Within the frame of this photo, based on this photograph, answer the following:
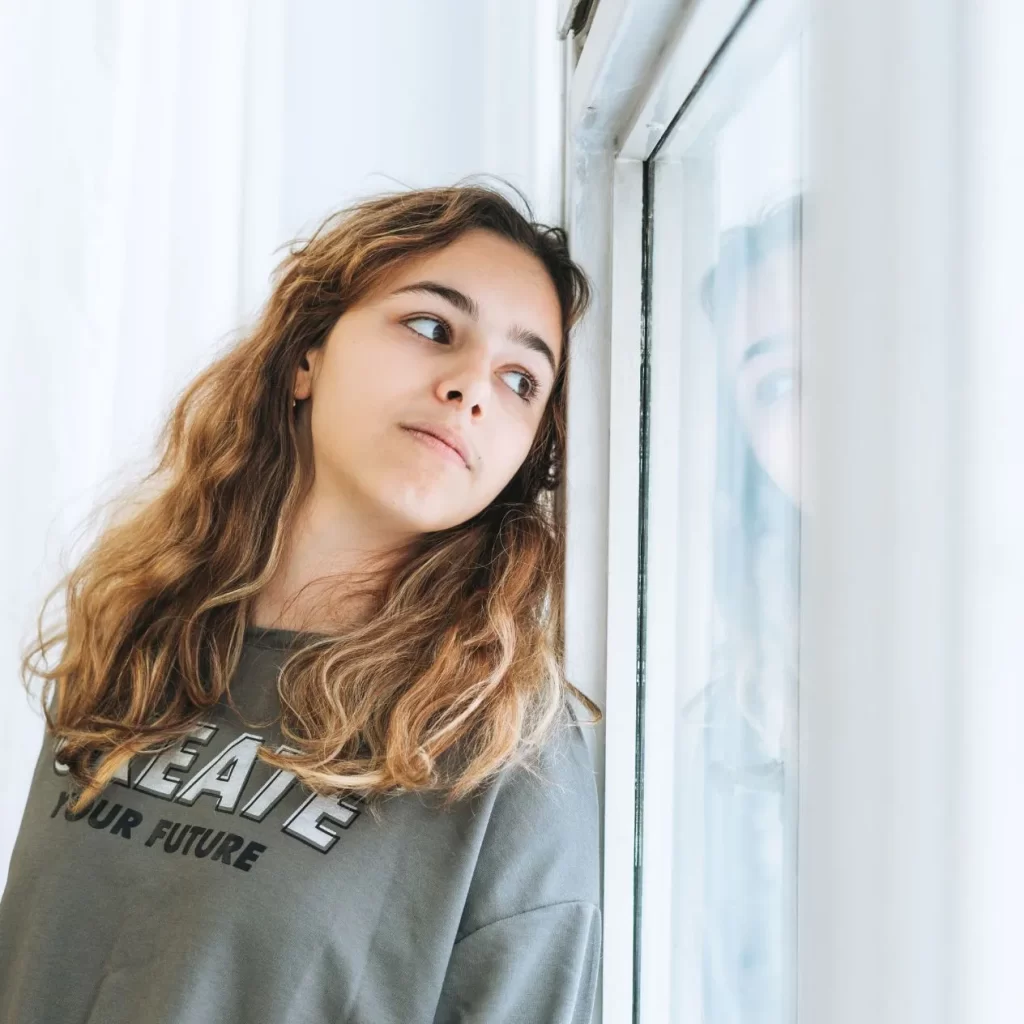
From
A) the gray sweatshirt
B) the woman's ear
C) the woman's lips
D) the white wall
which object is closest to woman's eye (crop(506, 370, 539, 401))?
the woman's lips

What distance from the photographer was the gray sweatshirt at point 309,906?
0.75 m

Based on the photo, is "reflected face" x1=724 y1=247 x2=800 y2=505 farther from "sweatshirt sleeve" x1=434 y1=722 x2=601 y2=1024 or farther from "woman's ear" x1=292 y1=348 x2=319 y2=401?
"woman's ear" x1=292 y1=348 x2=319 y2=401

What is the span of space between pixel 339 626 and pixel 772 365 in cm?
54

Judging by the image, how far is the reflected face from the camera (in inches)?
24.4

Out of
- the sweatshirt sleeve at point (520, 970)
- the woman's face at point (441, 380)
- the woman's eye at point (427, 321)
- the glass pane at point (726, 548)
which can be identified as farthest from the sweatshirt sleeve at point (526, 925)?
the woman's eye at point (427, 321)

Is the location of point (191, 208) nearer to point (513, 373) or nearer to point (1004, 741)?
point (513, 373)

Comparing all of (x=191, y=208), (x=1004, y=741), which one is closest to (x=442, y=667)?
(x=1004, y=741)

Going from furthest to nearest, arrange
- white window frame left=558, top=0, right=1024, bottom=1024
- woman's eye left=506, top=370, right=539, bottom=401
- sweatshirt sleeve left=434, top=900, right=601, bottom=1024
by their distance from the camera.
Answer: woman's eye left=506, top=370, right=539, bottom=401, sweatshirt sleeve left=434, top=900, right=601, bottom=1024, white window frame left=558, top=0, right=1024, bottom=1024

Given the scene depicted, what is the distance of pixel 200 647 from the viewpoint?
0.99 m

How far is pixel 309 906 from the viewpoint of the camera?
2.48 feet

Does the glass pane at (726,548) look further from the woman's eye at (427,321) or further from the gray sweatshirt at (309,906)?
the woman's eye at (427,321)

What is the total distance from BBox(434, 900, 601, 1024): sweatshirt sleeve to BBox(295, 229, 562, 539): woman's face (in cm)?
38

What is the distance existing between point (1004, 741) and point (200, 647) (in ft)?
2.89

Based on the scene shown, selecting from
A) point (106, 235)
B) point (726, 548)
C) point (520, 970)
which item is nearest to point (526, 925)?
point (520, 970)
